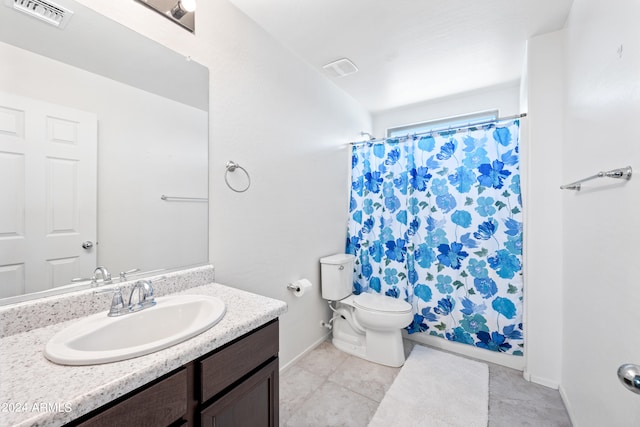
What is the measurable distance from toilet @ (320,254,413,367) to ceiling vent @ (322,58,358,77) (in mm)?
1580

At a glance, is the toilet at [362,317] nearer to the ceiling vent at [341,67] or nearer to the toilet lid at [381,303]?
the toilet lid at [381,303]

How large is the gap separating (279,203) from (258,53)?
980 millimetres

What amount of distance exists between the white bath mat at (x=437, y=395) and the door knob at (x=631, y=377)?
3.91 feet

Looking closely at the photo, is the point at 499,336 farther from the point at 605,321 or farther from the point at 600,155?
the point at 600,155

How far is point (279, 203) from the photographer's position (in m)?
1.90

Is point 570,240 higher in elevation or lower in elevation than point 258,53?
lower

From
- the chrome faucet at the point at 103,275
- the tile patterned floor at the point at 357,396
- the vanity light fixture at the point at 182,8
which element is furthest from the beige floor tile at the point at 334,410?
the vanity light fixture at the point at 182,8

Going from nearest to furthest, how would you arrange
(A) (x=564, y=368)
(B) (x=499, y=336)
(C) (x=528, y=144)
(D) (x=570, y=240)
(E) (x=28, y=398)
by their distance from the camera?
(E) (x=28, y=398) < (D) (x=570, y=240) < (A) (x=564, y=368) < (C) (x=528, y=144) < (B) (x=499, y=336)

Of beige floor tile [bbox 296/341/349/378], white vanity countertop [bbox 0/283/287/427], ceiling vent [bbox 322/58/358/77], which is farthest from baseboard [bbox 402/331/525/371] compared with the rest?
ceiling vent [bbox 322/58/358/77]

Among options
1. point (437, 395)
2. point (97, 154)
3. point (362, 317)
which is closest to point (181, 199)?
point (97, 154)

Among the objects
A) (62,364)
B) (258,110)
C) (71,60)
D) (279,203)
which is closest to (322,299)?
(279,203)

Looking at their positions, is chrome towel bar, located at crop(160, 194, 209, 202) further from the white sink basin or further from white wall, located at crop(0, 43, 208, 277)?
the white sink basin

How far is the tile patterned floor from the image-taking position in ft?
4.95

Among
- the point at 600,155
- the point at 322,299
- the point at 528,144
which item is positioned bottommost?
the point at 322,299
